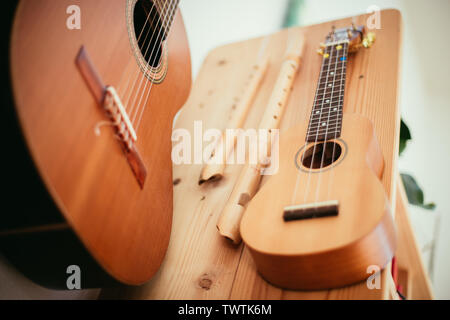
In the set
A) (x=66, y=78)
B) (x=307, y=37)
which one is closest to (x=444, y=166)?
(x=307, y=37)

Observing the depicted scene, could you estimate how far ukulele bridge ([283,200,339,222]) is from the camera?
499 millimetres

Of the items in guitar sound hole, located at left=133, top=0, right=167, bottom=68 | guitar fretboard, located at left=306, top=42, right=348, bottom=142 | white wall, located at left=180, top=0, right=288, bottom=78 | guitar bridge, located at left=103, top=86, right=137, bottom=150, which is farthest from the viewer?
white wall, located at left=180, top=0, right=288, bottom=78

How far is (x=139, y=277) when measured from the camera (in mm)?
550

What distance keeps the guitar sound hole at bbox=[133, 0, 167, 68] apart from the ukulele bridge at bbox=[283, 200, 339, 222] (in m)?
0.45

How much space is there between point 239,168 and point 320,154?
Result: 0.67 feet

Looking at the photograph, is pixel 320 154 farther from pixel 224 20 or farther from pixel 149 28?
pixel 224 20

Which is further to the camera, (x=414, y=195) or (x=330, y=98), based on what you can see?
(x=414, y=195)

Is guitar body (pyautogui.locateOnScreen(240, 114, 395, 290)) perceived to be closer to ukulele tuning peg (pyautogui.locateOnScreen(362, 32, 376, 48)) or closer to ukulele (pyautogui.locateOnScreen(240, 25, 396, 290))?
ukulele (pyautogui.locateOnScreen(240, 25, 396, 290))

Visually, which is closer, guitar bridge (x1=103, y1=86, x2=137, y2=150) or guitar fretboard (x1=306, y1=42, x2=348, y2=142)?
guitar bridge (x1=103, y1=86, x2=137, y2=150)

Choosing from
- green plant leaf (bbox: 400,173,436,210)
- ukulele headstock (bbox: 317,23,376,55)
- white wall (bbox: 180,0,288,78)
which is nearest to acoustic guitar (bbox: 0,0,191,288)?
ukulele headstock (bbox: 317,23,376,55)

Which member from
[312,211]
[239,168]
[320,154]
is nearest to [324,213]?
[312,211]

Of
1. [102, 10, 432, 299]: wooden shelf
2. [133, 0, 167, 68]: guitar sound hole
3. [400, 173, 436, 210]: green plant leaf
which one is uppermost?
[133, 0, 167, 68]: guitar sound hole

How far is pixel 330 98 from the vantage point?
71 cm

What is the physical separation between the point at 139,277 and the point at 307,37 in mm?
843
